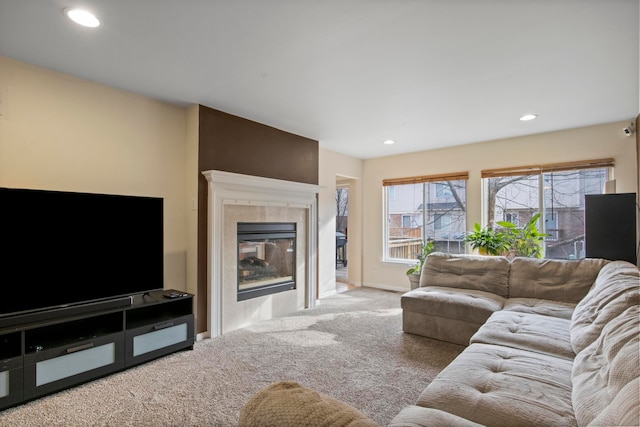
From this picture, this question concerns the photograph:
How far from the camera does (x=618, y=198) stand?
3.17 meters

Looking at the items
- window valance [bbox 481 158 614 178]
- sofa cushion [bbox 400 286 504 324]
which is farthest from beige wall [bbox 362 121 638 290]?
sofa cushion [bbox 400 286 504 324]

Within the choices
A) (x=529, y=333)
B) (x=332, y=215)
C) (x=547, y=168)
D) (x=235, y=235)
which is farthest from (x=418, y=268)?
(x=235, y=235)

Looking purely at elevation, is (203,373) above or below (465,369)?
below

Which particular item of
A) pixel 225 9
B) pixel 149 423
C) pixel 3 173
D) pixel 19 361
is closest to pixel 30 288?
pixel 19 361

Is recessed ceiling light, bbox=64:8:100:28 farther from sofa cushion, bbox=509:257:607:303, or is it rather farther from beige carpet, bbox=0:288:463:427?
sofa cushion, bbox=509:257:607:303

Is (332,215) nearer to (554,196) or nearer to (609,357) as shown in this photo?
(554,196)

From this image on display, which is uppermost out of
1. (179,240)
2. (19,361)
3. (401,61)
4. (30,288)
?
(401,61)

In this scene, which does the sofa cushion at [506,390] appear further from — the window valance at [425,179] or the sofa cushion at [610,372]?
the window valance at [425,179]

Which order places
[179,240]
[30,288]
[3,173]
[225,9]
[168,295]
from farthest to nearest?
[179,240] < [168,295] < [3,173] < [30,288] < [225,9]

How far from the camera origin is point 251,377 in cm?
257

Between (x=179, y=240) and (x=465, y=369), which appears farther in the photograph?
(x=179, y=240)

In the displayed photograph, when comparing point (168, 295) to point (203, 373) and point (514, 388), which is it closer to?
point (203, 373)

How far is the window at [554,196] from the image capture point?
14.0ft

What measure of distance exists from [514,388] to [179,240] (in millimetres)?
3158
